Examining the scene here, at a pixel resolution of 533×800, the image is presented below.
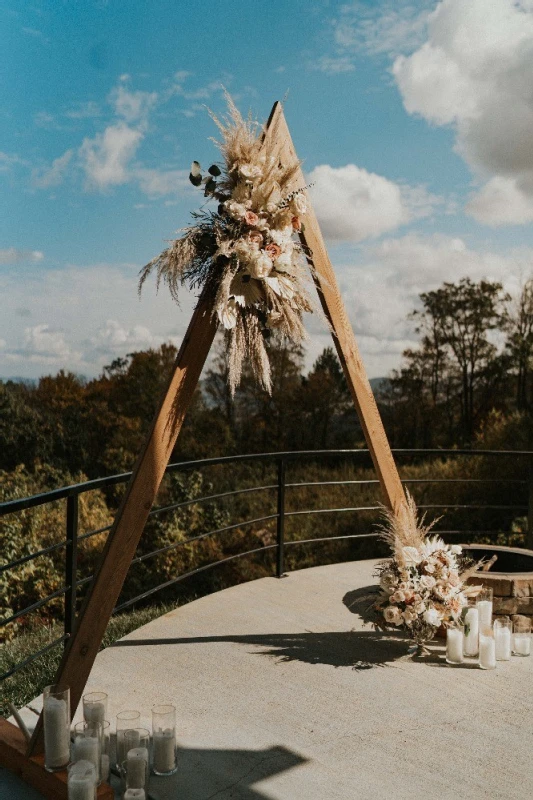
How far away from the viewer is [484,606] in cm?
370

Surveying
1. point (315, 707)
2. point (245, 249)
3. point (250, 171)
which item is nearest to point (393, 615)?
point (315, 707)

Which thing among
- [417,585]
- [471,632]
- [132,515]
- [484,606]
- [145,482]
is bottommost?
[471,632]

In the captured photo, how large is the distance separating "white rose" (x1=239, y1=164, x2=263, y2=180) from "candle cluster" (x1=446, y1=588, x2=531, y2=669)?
240 centimetres

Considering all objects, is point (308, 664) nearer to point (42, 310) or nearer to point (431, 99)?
point (431, 99)

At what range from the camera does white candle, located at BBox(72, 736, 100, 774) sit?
2258 millimetres

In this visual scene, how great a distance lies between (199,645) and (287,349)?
12.3 meters

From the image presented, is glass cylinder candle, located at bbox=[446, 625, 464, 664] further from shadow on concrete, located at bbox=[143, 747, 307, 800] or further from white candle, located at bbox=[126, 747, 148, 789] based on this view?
white candle, located at bbox=[126, 747, 148, 789]

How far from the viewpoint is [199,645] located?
146 inches

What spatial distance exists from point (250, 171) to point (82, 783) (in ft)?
7.40

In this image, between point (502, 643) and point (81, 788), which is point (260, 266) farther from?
point (502, 643)

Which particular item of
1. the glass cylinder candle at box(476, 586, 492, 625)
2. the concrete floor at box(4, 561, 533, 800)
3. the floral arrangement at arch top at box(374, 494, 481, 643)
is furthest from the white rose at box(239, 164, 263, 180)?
the glass cylinder candle at box(476, 586, 492, 625)

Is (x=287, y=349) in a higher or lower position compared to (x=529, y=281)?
lower

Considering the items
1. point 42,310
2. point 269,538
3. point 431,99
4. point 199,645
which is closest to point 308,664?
point 199,645

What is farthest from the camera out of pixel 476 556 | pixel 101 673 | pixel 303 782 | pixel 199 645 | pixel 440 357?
pixel 440 357
